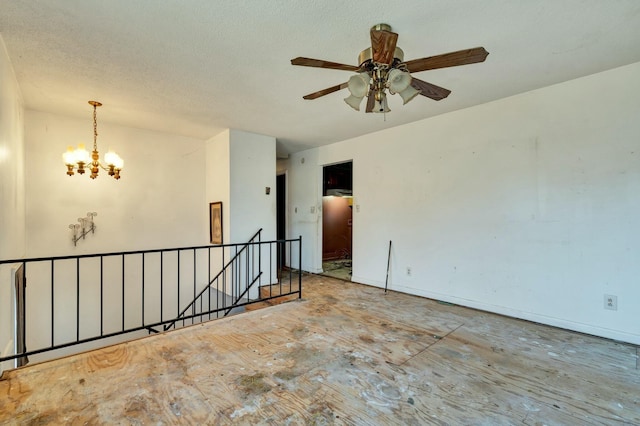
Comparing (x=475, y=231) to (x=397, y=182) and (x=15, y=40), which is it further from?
(x=15, y=40)

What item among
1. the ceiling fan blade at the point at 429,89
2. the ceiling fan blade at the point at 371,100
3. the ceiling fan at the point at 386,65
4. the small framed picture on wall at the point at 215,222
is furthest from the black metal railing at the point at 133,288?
the ceiling fan blade at the point at 429,89

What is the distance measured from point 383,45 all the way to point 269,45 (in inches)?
41.5

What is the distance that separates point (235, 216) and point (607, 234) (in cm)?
457

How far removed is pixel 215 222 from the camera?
16.0 feet

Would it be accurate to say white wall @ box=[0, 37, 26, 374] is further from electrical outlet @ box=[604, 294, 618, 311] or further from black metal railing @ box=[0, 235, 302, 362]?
electrical outlet @ box=[604, 294, 618, 311]

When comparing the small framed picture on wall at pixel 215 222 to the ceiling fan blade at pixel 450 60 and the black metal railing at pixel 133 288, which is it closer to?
the black metal railing at pixel 133 288

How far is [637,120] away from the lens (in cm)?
262

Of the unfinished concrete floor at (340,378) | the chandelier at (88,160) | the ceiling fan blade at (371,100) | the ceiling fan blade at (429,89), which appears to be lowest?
the unfinished concrete floor at (340,378)

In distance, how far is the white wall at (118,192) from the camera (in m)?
3.77

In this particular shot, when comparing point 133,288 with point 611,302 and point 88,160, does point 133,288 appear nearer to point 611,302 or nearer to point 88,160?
point 88,160

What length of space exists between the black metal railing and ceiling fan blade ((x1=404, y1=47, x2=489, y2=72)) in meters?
2.55

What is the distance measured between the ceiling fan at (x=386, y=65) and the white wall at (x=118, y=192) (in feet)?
12.4

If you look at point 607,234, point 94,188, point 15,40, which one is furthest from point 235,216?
point 607,234

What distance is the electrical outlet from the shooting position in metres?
2.70
